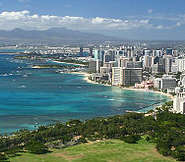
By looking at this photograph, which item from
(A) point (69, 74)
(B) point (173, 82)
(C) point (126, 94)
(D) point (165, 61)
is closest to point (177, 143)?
(C) point (126, 94)

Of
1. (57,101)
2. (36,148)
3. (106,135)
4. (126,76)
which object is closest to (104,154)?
(106,135)

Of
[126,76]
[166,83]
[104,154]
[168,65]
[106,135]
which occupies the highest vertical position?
[168,65]

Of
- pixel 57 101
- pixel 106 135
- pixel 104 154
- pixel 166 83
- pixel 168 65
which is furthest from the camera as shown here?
pixel 168 65

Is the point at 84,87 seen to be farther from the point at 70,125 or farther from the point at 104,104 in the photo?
the point at 70,125

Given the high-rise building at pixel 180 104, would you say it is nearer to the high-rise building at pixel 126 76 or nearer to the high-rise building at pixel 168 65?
the high-rise building at pixel 126 76

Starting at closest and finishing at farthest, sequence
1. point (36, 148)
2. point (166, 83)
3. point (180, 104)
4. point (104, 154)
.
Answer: point (104, 154)
point (36, 148)
point (180, 104)
point (166, 83)

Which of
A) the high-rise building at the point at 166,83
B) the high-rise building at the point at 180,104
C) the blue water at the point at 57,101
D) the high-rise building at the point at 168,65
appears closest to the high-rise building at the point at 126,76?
the blue water at the point at 57,101

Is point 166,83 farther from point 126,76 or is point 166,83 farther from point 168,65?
point 168,65
